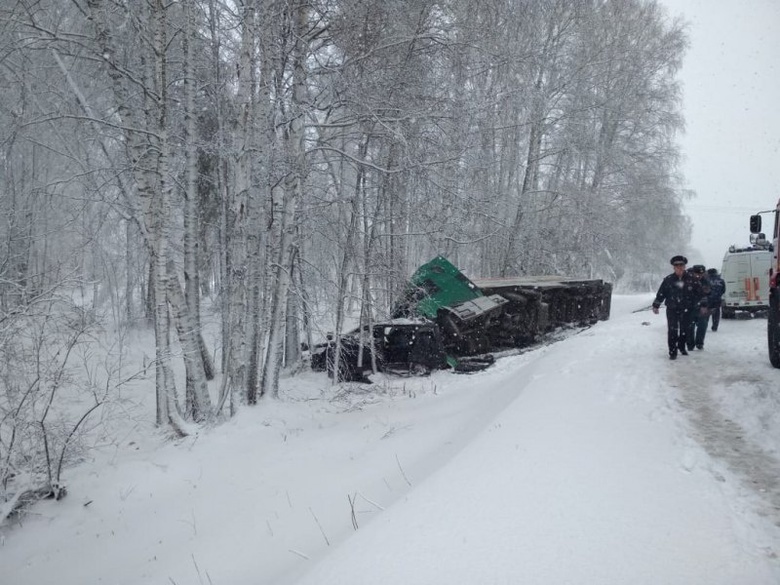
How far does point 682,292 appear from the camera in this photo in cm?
744

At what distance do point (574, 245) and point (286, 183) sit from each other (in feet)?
43.4

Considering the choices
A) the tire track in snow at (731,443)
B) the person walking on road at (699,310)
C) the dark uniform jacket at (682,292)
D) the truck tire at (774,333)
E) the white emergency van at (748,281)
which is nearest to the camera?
the tire track in snow at (731,443)

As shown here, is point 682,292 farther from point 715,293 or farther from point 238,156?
point 238,156

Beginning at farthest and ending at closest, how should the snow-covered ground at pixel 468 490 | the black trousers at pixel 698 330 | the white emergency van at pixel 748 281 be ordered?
1. the white emergency van at pixel 748 281
2. the black trousers at pixel 698 330
3. the snow-covered ground at pixel 468 490

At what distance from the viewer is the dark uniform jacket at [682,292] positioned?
7.38 meters

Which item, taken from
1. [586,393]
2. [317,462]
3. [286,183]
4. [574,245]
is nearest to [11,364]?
[317,462]

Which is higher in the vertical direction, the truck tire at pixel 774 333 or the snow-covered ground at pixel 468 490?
the truck tire at pixel 774 333

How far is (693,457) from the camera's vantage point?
3.99 meters

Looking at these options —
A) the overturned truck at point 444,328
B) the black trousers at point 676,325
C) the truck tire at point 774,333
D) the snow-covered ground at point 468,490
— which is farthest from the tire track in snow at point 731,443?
the overturned truck at point 444,328

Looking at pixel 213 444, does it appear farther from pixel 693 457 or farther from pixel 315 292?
pixel 693 457

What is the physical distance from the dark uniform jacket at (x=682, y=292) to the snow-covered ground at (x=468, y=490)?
861 millimetres

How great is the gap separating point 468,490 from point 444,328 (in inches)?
305

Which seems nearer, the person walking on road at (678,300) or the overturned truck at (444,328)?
the person walking on road at (678,300)

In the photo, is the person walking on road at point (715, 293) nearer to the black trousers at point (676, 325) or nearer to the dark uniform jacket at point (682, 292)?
the dark uniform jacket at point (682, 292)
